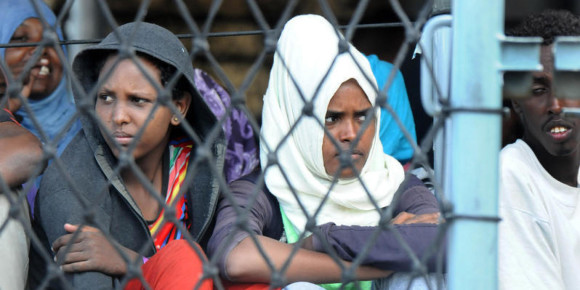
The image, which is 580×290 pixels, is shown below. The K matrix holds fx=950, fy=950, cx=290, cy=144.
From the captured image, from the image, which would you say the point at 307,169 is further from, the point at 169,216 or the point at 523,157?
the point at 169,216

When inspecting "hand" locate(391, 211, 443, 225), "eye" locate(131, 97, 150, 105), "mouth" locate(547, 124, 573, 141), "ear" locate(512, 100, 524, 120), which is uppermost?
"ear" locate(512, 100, 524, 120)

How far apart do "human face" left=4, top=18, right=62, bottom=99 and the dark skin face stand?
1767 mm

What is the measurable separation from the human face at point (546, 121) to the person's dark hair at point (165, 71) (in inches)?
39.5

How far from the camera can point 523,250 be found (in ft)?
8.32

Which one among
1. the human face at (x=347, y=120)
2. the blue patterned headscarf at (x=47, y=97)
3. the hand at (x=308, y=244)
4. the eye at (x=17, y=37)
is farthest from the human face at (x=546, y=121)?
the eye at (x=17, y=37)

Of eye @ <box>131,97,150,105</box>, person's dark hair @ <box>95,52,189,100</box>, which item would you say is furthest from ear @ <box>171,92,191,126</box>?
eye @ <box>131,97,150,105</box>

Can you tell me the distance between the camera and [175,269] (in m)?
2.29

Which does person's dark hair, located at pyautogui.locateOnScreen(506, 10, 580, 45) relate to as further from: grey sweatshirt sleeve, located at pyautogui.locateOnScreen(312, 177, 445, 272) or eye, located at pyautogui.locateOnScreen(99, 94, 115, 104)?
eye, located at pyautogui.locateOnScreen(99, 94, 115, 104)

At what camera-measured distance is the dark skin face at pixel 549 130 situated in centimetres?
268

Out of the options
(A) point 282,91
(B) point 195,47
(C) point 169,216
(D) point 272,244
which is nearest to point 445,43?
(B) point 195,47

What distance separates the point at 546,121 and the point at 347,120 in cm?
56

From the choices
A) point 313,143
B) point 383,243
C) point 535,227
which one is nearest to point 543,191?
point 535,227

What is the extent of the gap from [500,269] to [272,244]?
619mm

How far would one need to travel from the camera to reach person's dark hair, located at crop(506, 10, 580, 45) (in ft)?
9.16
